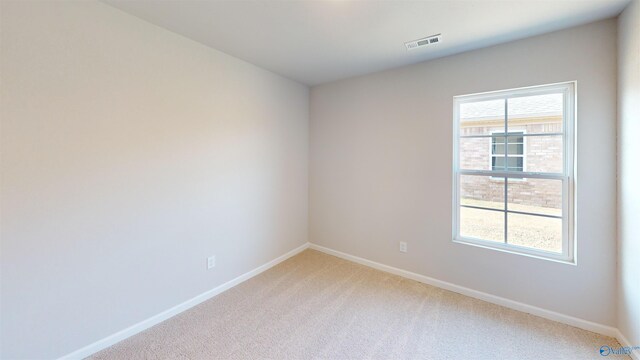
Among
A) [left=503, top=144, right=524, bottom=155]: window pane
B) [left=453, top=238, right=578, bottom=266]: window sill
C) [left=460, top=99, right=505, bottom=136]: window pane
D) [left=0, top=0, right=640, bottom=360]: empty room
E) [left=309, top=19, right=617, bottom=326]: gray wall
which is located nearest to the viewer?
[left=0, top=0, right=640, bottom=360]: empty room

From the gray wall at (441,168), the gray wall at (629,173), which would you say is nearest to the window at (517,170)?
the gray wall at (441,168)

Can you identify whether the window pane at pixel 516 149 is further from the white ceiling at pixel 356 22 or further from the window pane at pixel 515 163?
the white ceiling at pixel 356 22

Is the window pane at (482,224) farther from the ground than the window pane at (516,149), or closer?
closer

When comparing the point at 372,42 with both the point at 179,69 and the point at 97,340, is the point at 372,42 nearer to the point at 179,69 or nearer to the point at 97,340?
the point at 179,69

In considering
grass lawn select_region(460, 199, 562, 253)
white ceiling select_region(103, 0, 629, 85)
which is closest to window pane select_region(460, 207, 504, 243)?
grass lawn select_region(460, 199, 562, 253)

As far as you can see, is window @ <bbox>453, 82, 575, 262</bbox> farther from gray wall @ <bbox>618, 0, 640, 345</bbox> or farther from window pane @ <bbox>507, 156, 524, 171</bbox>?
gray wall @ <bbox>618, 0, 640, 345</bbox>

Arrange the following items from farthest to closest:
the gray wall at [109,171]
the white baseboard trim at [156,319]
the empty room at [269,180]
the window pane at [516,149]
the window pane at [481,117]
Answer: the window pane at [481,117], the window pane at [516,149], the white baseboard trim at [156,319], the empty room at [269,180], the gray wall at [109,171]

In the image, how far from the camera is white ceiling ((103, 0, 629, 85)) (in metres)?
1.78

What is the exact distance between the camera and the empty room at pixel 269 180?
5.37 ft

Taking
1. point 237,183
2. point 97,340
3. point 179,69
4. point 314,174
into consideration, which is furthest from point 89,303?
point 314,174

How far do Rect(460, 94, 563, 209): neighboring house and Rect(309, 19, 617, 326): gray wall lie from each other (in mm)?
180

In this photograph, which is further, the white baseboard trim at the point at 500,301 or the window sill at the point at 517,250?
the window sill at the point at 517,250

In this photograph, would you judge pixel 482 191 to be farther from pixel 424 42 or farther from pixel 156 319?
pixel 156 319

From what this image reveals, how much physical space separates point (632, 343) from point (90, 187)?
4001 mm
